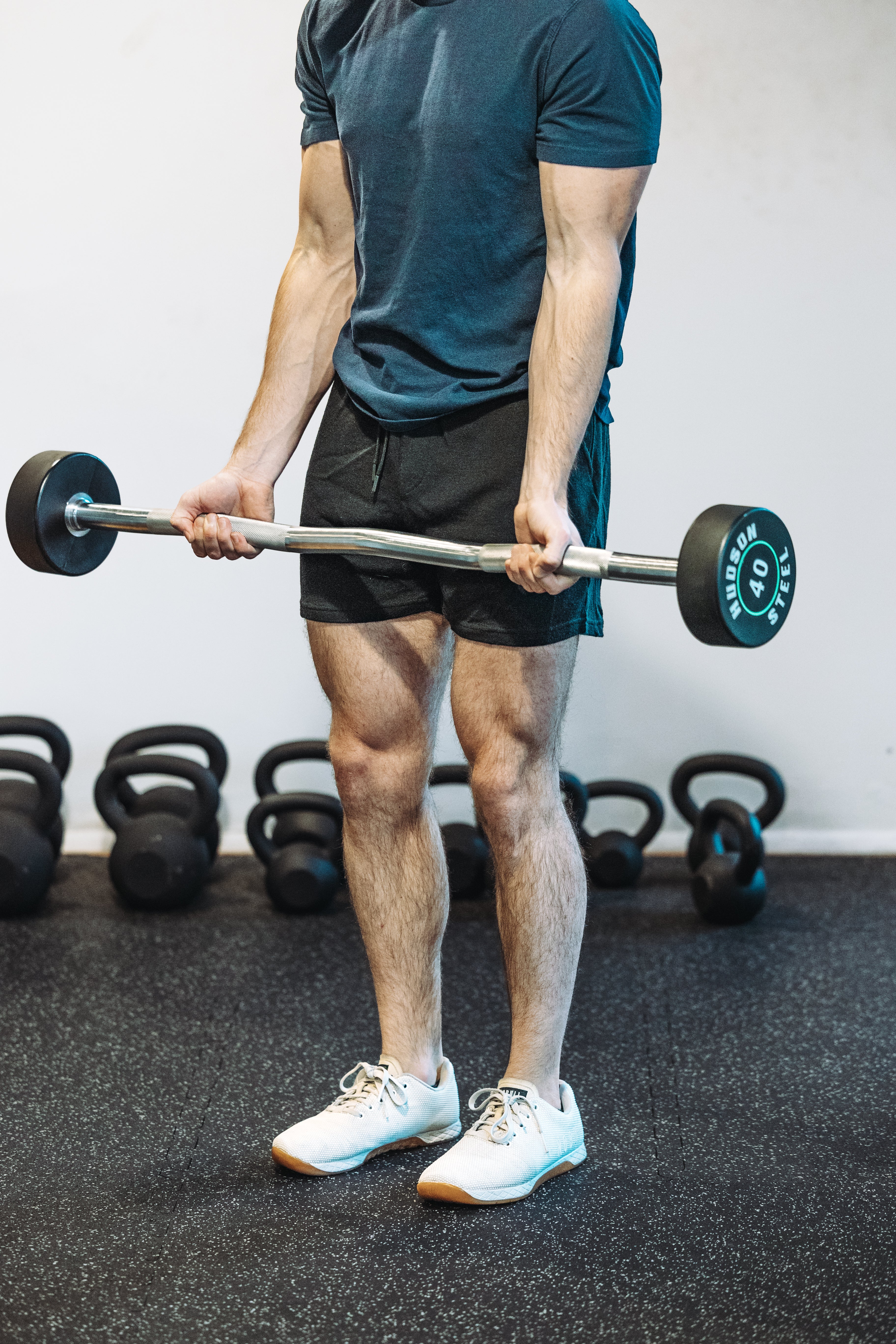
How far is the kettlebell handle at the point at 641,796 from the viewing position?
8.57 ft

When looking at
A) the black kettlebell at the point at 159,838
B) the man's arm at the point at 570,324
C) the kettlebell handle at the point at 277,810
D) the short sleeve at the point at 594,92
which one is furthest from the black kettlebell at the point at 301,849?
the short sleeve at the point at 594,92

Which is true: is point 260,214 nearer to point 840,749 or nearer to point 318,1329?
point 840,749

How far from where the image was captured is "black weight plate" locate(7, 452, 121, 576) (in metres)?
1.54

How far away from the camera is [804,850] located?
283 centimetres

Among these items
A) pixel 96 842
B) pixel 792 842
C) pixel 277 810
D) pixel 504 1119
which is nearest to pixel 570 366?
pixel 504 1119

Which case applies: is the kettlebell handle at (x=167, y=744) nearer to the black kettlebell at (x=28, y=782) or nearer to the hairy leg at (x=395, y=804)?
the black kettlebell at (x=28, y=782)

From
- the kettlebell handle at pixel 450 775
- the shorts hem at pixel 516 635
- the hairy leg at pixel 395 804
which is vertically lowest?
the kettlebell handle at pixel 450 775

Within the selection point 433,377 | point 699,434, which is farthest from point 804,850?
point 433,377

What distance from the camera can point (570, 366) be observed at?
51.5 inches

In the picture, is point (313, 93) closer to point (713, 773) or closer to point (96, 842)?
point (713, 773)

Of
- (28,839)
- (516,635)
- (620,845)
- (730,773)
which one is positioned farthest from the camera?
(730,773)

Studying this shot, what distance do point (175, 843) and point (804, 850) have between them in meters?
1.38

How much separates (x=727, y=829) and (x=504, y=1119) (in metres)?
1.41

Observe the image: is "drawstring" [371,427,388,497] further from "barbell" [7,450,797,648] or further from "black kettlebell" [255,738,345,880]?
"black kettlebell" [255,738,345,880]
